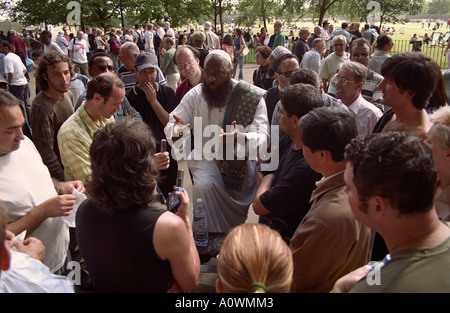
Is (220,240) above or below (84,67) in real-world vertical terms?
below

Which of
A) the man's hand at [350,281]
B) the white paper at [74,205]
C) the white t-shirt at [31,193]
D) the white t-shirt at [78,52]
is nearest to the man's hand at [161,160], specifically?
the white paper at [74,205]

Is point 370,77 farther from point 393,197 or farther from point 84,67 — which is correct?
point 84,67

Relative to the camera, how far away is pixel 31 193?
7.42 ft

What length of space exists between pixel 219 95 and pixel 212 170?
74 centimetres

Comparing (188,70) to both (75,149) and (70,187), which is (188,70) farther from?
(70,187)

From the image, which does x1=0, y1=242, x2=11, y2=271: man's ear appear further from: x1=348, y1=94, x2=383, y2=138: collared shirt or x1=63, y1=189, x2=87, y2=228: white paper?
x1=348, y1=94, x2=383, y2=138: collared shirt

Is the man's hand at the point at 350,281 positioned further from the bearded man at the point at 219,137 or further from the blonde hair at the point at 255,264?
the bearded man at the point at 219,137

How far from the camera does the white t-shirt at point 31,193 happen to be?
217cm

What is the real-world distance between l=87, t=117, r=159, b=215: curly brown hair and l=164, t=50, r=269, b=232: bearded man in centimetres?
165

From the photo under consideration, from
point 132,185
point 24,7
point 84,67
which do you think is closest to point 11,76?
point 84,67

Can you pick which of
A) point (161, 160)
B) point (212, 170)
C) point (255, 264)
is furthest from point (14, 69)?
point (255, 264)

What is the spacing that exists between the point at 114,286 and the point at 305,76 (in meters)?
2.78

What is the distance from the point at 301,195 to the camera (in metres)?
2.42

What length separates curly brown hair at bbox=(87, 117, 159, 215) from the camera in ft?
5.57
